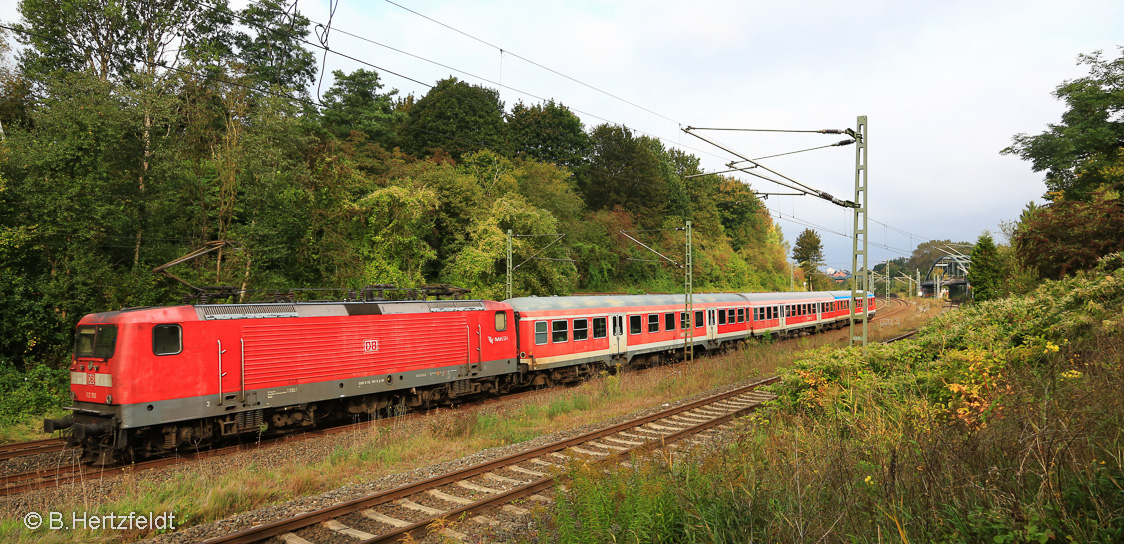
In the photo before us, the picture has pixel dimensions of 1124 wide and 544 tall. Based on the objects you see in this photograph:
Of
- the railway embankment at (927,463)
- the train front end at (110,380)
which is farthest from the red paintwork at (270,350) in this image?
the railway embankment at (927,463)

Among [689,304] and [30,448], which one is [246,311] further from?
[689,304]

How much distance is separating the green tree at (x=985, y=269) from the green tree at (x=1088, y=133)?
5688mm

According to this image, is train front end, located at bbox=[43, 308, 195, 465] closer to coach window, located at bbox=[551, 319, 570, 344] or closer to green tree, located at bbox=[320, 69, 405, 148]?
coach window, located at bbox=[551, 319, 570, 344]

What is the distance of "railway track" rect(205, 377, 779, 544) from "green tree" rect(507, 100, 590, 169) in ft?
124

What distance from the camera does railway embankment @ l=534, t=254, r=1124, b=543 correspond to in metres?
3.68

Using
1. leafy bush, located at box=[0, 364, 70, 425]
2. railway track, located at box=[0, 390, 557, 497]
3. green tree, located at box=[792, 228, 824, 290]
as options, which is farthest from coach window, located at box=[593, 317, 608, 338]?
green tree, located at box=[792, 228, 824, 290]

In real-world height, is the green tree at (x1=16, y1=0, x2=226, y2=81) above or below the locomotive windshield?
above

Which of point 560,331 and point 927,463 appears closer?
point 927,463

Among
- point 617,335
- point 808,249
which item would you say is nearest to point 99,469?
point 617,335

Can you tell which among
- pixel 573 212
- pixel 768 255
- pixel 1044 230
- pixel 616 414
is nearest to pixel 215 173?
pixel 616 414

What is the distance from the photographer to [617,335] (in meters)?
20.5

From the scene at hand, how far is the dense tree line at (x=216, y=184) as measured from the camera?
15875 millimetres

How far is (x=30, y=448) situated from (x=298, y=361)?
5492 millimetres

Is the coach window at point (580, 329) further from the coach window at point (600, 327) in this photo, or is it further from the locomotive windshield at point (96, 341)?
the locomotive windshield at point (96, 341)
